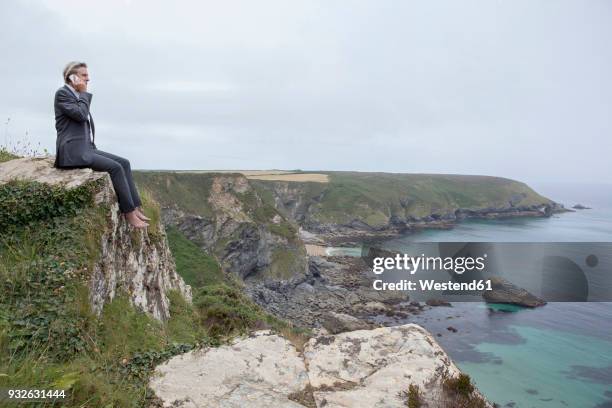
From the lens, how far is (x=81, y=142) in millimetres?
7902

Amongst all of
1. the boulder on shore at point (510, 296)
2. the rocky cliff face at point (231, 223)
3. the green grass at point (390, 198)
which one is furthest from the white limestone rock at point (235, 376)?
the green grass at point (390, 198)

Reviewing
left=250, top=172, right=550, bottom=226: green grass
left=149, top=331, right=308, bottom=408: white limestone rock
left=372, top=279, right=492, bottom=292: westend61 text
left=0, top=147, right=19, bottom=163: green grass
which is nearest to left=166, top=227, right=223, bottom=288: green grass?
left=372, top=279, right=492, bottom=292: westend61 text

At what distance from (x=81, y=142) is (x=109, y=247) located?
232cm

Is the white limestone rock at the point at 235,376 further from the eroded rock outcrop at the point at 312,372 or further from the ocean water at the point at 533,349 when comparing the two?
the ocean water at the point at 533,349

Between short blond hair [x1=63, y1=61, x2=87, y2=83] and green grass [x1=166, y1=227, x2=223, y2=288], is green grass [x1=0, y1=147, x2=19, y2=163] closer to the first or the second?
short blond hair [x1=63, y1=61, x2=87, y2=83]

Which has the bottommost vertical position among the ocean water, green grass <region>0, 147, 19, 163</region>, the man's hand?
the ocean water

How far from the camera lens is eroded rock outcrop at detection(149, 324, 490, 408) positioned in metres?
5.21

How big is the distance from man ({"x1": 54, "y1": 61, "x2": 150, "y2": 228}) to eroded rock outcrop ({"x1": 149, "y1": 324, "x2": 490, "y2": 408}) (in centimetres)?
416

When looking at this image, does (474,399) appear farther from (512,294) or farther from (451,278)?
(451,278)

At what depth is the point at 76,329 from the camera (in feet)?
19.4

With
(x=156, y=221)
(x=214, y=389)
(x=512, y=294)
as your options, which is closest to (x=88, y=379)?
(x=214, y=389)

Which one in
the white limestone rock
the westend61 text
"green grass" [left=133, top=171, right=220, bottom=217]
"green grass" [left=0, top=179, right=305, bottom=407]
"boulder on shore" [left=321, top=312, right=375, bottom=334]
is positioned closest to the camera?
"green grass" [left=0, top=179, right=305, bottom=407]

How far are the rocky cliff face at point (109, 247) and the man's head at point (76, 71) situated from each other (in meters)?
1.89

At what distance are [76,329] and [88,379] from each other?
67.9 inches
